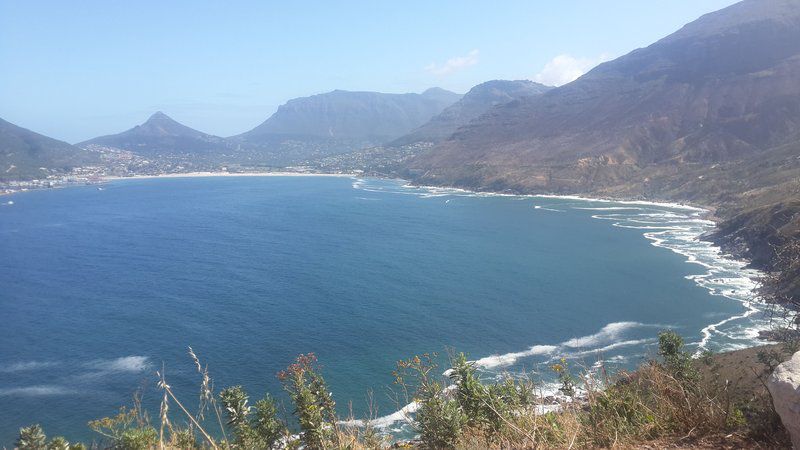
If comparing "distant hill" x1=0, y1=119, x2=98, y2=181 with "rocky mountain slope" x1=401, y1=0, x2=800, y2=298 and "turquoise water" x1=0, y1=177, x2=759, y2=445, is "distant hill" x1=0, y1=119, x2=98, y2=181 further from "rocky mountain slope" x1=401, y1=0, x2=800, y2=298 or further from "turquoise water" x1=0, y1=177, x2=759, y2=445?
"rocky mountain slope" x1=401, y1=0, x2=800, y2=298

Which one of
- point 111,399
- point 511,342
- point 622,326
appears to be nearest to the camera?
point 111,399

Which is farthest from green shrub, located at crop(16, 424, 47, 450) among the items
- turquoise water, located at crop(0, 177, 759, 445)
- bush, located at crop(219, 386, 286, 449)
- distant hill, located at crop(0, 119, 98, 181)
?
distant hill, located at crop(0, 119, 98, 181)

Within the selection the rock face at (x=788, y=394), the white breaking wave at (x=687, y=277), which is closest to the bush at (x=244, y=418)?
the white breaking wave at (x=687, y=277)

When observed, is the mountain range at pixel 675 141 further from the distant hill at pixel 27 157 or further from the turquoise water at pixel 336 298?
the turquoise water at pixel 336 298

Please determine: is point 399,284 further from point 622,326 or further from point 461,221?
point 461,221

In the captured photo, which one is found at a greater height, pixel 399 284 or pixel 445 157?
pixel 445 157

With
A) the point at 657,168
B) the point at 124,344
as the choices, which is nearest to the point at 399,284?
the point at 124,344
